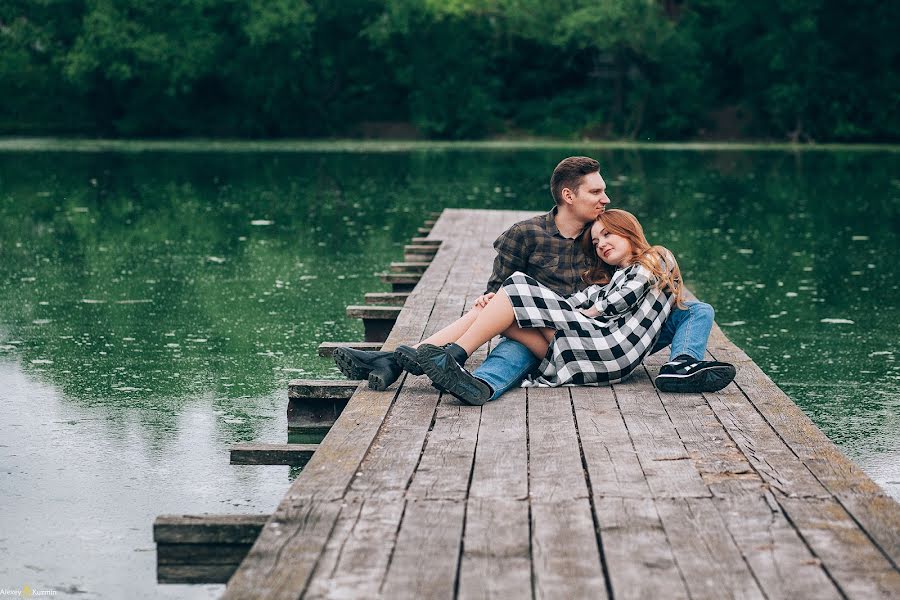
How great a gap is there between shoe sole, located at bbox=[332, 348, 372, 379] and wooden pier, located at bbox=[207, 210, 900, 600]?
14 centimetres

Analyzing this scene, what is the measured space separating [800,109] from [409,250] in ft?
103

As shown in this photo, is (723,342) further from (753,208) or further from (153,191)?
(153,191)

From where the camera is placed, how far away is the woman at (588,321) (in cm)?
531

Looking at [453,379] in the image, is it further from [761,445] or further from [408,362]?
[761,445]

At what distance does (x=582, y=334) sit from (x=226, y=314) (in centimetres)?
433

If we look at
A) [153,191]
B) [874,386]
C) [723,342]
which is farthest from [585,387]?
[153,191]

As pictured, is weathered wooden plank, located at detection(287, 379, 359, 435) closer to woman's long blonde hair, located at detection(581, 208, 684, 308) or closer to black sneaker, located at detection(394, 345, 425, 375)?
black sneaker, located at detection(394, 345, 425, 375)

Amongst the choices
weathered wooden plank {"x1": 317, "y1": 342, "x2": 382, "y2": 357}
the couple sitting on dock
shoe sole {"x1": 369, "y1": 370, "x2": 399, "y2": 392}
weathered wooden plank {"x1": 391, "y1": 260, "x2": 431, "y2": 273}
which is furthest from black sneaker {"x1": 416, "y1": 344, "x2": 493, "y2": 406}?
weathered wooden plank {"x1": 391, "y1": 260, "x2": 431, "y2": 273}

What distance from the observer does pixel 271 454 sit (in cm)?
477

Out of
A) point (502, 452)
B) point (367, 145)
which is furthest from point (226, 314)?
point (367, 145)

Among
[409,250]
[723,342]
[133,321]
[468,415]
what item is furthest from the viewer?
[409,250]

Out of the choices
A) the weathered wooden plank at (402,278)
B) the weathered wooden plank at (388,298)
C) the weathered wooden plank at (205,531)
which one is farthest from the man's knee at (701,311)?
the weathered wooden plank at (402,278)

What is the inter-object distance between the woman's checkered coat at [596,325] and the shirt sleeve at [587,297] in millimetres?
30

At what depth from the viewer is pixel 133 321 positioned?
8.83 m
